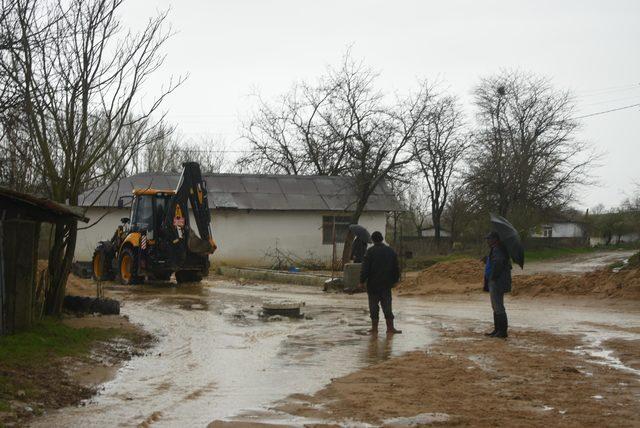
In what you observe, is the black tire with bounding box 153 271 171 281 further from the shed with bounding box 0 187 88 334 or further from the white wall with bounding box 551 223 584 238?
the white wall with bounding box 551 223 584 238

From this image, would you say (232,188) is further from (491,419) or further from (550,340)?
(491,419)

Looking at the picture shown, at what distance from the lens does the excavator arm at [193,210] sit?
26203 millimetres

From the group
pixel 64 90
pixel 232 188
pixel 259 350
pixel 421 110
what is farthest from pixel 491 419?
pixel 232 188

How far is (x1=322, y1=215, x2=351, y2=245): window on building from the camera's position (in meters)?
42.3

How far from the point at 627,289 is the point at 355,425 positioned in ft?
51.3

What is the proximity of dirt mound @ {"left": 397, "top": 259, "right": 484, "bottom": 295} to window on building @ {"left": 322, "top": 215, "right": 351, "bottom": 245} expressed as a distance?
14903 mm

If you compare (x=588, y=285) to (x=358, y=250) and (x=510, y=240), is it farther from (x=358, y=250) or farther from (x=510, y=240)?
(x=510, y=240)

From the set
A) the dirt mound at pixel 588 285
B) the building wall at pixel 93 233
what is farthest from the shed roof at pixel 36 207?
the building wall at pixel 93 233

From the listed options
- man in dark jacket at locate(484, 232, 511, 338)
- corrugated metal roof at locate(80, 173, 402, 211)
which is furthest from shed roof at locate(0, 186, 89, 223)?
corrugated metal roof at locate(80, 173, 402, 211)

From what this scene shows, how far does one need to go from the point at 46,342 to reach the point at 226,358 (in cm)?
261

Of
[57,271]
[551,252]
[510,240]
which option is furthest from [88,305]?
[551,252]

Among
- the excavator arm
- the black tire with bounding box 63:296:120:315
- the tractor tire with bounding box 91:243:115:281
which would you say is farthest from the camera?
the tractor tire with bounding box 91:243:115:281

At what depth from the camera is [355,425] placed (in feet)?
26.1

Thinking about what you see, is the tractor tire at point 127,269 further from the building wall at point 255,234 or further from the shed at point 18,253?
the shed at point 18,253
